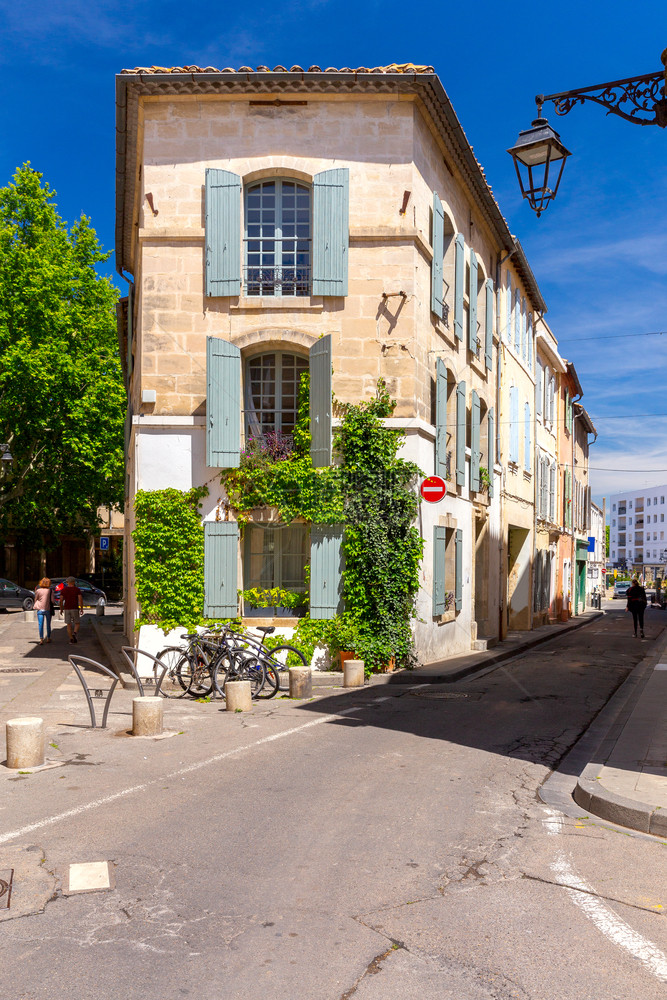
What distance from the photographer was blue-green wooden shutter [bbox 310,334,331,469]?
50.2 ft

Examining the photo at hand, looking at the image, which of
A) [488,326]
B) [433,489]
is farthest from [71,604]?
[488,326]

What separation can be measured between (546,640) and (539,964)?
75.0ft

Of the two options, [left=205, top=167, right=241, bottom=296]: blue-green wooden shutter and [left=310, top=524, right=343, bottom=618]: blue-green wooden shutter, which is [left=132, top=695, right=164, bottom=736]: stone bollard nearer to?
[left=310, top=524, right=343, bottom=618]: blue-green wooden shutter

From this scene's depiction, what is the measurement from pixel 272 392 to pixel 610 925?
1272cm

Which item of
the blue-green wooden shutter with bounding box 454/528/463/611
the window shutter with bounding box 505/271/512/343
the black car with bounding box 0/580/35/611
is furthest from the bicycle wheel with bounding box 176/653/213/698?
the black car with bounding box 0/580/35/611

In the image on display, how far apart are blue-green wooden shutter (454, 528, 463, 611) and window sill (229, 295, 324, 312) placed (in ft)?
19.6

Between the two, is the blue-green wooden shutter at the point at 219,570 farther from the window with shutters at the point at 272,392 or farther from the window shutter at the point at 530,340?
the window shutter at the point at 530,340

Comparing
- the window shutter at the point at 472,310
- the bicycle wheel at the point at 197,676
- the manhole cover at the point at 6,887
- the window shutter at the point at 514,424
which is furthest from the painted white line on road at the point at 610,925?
the window shutter at the point at 514,424

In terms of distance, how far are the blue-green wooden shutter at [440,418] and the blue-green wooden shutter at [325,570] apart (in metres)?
3.01

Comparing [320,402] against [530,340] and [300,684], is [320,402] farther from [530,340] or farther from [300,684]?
[530,340]

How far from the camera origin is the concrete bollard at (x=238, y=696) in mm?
11656

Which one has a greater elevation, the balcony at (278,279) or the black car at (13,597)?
the balcony at (278,279)

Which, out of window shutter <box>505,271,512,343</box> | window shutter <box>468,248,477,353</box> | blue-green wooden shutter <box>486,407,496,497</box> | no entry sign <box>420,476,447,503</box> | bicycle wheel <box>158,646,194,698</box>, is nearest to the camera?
bicycle wheel <box>158,646,194,698</box>

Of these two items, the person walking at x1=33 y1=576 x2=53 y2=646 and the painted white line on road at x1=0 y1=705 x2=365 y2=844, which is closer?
the painted white line on road at x1=0 y1=705 x2=365 y2=844
